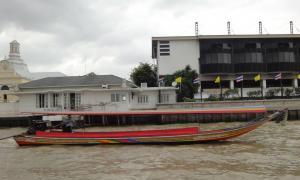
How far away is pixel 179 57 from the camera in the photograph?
4628 cm

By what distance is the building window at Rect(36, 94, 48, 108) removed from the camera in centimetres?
3538

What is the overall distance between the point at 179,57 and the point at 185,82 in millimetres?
5401

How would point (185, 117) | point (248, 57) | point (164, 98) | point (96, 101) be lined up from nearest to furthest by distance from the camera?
point (185, 117), point (96, 101), point (164, 98), point (248, 57)

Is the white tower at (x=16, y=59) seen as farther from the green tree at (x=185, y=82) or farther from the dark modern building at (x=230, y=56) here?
the green tree at (x=185, y=82)

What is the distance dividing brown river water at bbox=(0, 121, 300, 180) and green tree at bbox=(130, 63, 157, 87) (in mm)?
32813

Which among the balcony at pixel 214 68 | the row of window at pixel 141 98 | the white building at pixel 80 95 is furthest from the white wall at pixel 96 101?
the balcony at pixel 214 68

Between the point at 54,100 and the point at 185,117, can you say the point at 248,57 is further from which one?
the point at 54,100

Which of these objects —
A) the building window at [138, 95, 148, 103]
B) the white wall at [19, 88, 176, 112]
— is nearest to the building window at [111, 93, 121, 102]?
the white wall at [19, 88, 176, 112]

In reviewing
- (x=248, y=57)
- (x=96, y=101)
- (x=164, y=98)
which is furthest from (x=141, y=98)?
(x=248, y=57)

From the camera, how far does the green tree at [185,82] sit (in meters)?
42.2

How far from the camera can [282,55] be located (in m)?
46.1

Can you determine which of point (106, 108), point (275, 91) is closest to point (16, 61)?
point (106, 108)

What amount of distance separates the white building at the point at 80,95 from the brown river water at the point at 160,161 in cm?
1448

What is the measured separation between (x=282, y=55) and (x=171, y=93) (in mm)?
17758
